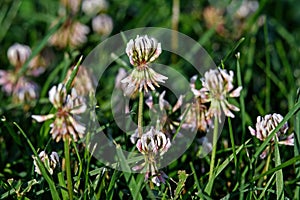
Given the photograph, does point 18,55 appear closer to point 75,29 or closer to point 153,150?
point 75,29

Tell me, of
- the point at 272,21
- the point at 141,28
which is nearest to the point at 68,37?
the point at 141,28

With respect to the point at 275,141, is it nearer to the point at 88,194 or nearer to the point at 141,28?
the point at 88,194

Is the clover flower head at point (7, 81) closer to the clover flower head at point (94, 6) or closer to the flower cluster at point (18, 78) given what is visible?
the flower cluster at point (18, 78)

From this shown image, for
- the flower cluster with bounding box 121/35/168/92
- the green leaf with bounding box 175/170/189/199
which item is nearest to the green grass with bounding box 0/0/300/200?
the green leaf with bounding box 175/170/189/199

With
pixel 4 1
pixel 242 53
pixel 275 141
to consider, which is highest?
pixel 4 1

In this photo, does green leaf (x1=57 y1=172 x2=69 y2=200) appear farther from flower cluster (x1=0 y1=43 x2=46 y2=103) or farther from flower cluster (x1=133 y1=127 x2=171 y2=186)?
flower cluster (x1=0 y1=43 x2=46 y2=103)

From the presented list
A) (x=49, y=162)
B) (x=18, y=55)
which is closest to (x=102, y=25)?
(x=18, y=55)

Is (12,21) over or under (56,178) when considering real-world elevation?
over
